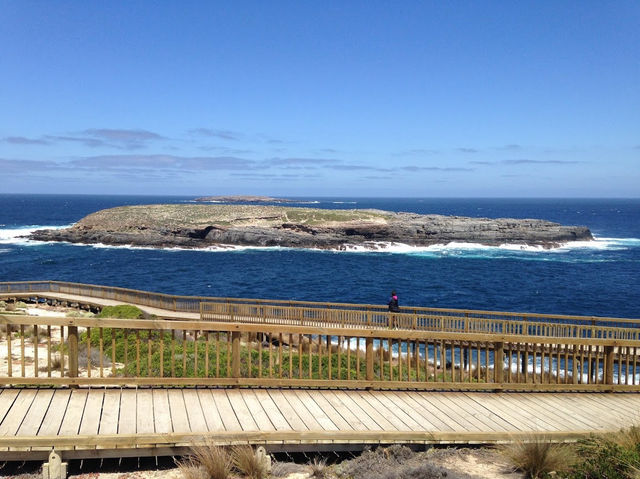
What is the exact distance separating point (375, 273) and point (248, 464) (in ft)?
178

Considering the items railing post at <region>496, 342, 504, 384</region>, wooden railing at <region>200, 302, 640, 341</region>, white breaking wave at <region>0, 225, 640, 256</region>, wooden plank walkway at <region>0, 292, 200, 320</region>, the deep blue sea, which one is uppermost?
railing post at <region>496, 342, 504, 384</region>

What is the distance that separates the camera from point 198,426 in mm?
7191

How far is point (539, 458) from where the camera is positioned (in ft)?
21.7

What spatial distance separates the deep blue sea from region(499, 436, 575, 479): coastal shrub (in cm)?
3741

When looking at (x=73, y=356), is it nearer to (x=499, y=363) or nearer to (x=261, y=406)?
(x=261, y=406)

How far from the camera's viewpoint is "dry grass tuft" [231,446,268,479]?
6434mm

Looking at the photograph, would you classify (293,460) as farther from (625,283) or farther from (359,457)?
(625,283)

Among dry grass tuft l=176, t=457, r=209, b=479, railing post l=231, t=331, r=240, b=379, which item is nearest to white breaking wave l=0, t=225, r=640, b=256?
railing post l=231, t=331, r=240, b=379

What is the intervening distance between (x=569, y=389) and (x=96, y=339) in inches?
493

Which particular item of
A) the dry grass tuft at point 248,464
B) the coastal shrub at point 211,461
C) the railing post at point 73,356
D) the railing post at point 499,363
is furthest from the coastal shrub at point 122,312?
the dry grass tuft at point 248,464

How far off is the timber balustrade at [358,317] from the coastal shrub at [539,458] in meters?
11.8

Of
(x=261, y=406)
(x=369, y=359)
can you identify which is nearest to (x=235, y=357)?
(x=261, y=406)

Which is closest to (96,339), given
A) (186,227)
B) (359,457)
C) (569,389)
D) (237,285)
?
(359,457)

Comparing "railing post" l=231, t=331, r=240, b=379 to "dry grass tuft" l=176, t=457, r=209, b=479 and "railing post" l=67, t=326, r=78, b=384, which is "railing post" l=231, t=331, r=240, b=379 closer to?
"dry grass tuft" l=176, t=457, r=209, b=479
